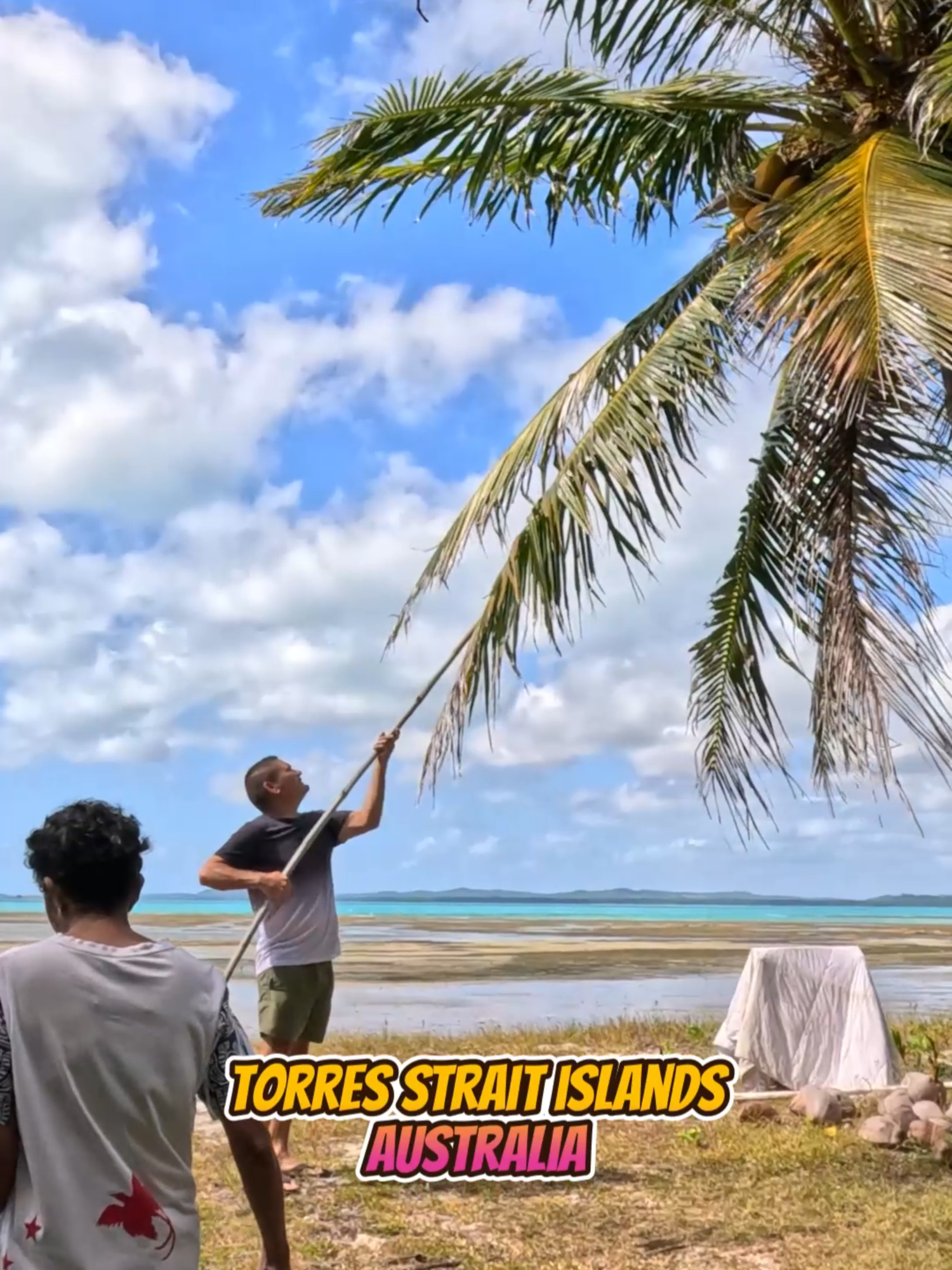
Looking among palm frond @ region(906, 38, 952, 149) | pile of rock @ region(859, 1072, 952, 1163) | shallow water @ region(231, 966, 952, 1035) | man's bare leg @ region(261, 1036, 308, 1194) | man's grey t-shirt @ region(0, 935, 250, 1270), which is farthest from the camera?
shallow water @ region(231, 966, 952, 1035)

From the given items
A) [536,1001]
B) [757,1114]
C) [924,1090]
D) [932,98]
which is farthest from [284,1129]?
[536,1001]

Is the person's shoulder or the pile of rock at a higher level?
the person's shoulder

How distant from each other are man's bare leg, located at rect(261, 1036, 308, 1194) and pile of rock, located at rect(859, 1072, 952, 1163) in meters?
2.74

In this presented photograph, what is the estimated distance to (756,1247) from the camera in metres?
4.90

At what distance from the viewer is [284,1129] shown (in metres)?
5.53

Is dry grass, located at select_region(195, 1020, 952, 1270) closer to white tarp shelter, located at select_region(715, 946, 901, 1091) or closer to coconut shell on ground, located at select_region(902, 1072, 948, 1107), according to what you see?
coconut shell on ground, located at select_region(902, 1072, 948, 1107)

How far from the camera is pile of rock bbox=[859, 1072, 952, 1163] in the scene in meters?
6.21

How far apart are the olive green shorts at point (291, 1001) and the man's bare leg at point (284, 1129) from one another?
2 cm

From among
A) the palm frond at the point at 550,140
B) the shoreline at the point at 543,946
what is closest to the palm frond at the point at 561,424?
the palm frond at the point at 550,140

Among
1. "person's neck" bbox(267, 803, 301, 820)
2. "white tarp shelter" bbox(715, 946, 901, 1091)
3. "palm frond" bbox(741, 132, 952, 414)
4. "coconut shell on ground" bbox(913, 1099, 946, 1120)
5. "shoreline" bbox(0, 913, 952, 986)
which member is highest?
"palm frond" bbox(741, 132, 952, 414)

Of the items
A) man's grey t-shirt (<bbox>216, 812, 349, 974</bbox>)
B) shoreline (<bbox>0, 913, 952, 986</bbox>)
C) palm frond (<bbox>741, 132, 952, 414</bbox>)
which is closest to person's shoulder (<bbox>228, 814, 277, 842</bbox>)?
man's grey t-shirt (<bbox>216, 812, 349, 974</bbox>)

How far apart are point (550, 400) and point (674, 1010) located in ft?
33.9

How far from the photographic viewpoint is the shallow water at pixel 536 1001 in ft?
47.5

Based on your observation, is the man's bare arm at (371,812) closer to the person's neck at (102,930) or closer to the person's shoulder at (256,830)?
the person's shoulder at (256,830)
